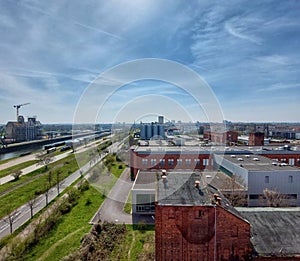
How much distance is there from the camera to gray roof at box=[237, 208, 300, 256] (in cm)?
823

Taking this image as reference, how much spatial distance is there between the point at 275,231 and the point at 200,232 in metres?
3.10

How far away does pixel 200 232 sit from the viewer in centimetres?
844

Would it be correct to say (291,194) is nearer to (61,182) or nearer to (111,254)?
(111,254)

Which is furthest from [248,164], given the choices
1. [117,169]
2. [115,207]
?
[117,169]

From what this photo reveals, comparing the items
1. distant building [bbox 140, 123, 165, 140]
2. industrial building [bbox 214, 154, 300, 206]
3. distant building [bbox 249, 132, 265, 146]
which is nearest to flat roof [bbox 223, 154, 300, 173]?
industrial building [bbox 214, 154, 300, 206]

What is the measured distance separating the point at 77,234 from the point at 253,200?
14.1 metres

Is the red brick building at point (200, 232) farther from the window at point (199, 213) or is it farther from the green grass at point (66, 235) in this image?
the green grass at point (66, 235)

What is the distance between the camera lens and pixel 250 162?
23094 millimetres

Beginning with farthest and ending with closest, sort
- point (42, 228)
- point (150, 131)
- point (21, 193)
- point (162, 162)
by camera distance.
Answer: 1. point (150, 131)
2. point (162, 162)
3. point (21, 193)
4. point (42, 228)

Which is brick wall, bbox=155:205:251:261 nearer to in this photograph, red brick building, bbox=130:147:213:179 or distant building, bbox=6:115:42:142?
red brick building, bbox=130:147:213:179

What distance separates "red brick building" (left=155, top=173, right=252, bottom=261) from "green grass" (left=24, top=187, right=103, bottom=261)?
6.43 metres

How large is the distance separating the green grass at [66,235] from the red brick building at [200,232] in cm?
643

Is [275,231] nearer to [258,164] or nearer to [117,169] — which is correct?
[258,164]

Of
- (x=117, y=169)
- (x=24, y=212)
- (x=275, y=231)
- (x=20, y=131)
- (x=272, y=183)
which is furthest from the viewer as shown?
(x=20, y=131)
